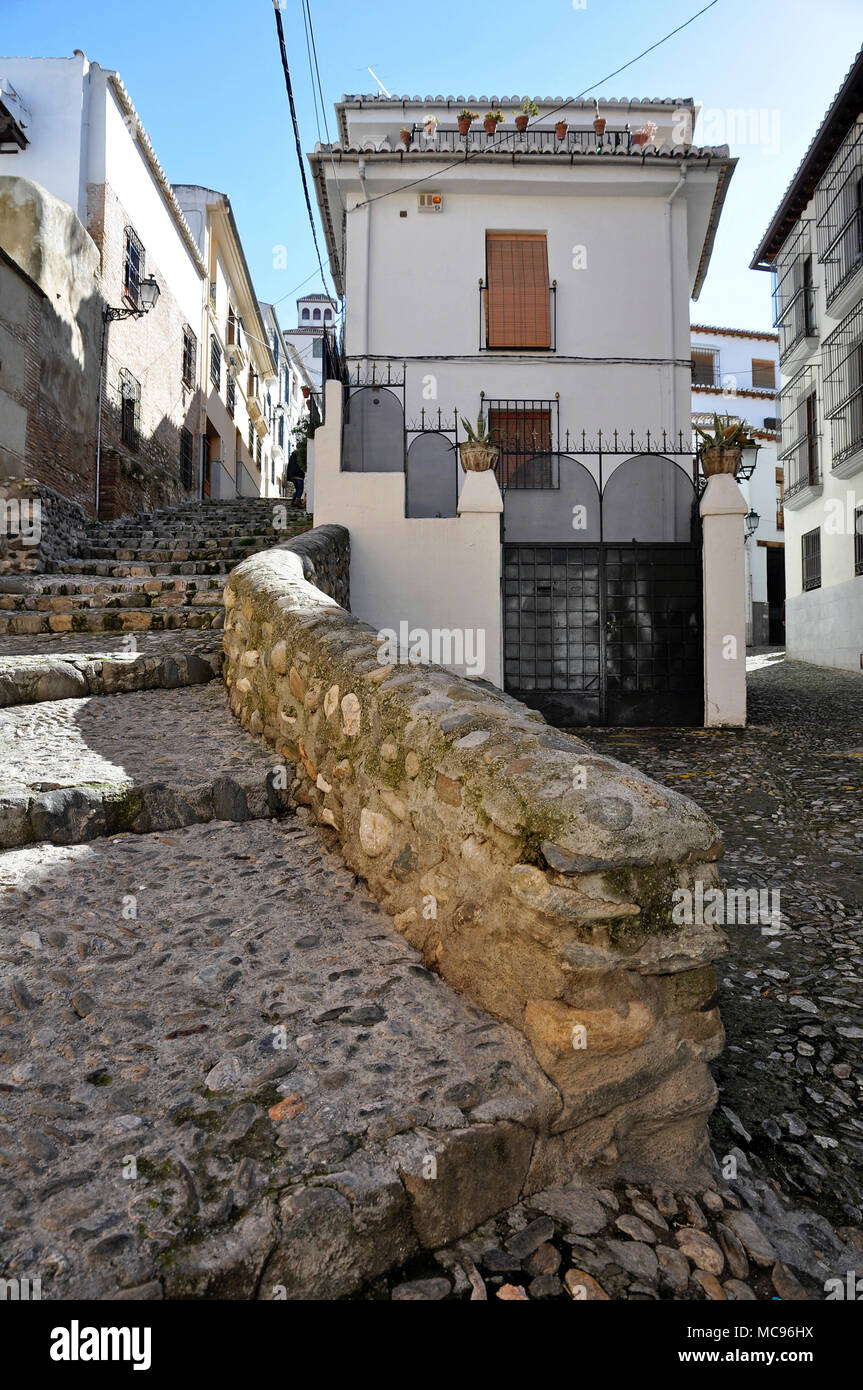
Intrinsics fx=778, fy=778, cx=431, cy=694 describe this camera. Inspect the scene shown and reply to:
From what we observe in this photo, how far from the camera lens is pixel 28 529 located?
310 inches

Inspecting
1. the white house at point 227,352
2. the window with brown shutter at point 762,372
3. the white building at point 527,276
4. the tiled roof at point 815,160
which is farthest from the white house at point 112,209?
the window with brown shutter at point 762,372

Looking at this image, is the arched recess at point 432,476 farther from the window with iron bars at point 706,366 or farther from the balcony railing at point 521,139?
the window with iron bars at point 706,366

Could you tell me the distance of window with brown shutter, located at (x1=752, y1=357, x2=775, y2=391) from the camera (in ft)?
87.7

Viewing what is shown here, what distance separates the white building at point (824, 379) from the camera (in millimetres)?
13016

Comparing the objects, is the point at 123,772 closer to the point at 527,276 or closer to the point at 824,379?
the point at 527,276

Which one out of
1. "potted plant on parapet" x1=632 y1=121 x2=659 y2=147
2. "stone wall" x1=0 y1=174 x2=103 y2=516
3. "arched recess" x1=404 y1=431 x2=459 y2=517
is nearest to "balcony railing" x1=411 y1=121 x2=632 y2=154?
"potted plant on parapet" x1=632 y1=121 x2=659 y2=147

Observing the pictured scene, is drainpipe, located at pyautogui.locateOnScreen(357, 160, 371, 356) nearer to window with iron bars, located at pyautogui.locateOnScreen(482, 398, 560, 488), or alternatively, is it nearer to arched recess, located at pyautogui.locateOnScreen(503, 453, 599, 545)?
window with iron bars, located at pyautogui.locateOnScreen(482, 398, 560, 488)

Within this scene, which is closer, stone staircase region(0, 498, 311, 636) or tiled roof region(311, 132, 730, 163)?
stone staircase region(0, 498, 311, 636)

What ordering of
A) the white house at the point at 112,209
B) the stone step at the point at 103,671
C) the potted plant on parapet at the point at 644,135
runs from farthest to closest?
1. the potted plant on parapet at the point at 644,135
2. the white house at the point at 112,209
3. the stone step at the point at 103,671

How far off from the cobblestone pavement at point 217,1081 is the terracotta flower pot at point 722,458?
7.04 metres

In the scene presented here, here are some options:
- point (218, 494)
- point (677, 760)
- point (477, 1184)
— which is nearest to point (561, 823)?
point (477, 1184)

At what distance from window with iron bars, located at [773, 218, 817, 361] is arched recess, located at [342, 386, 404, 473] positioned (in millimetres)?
10619

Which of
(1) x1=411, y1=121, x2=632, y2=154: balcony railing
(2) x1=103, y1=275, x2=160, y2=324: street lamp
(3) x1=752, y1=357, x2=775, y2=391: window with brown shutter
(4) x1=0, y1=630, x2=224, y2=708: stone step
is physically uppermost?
(3) x1=752, y1=357, x2=775, y2=391: window with brown shutter
